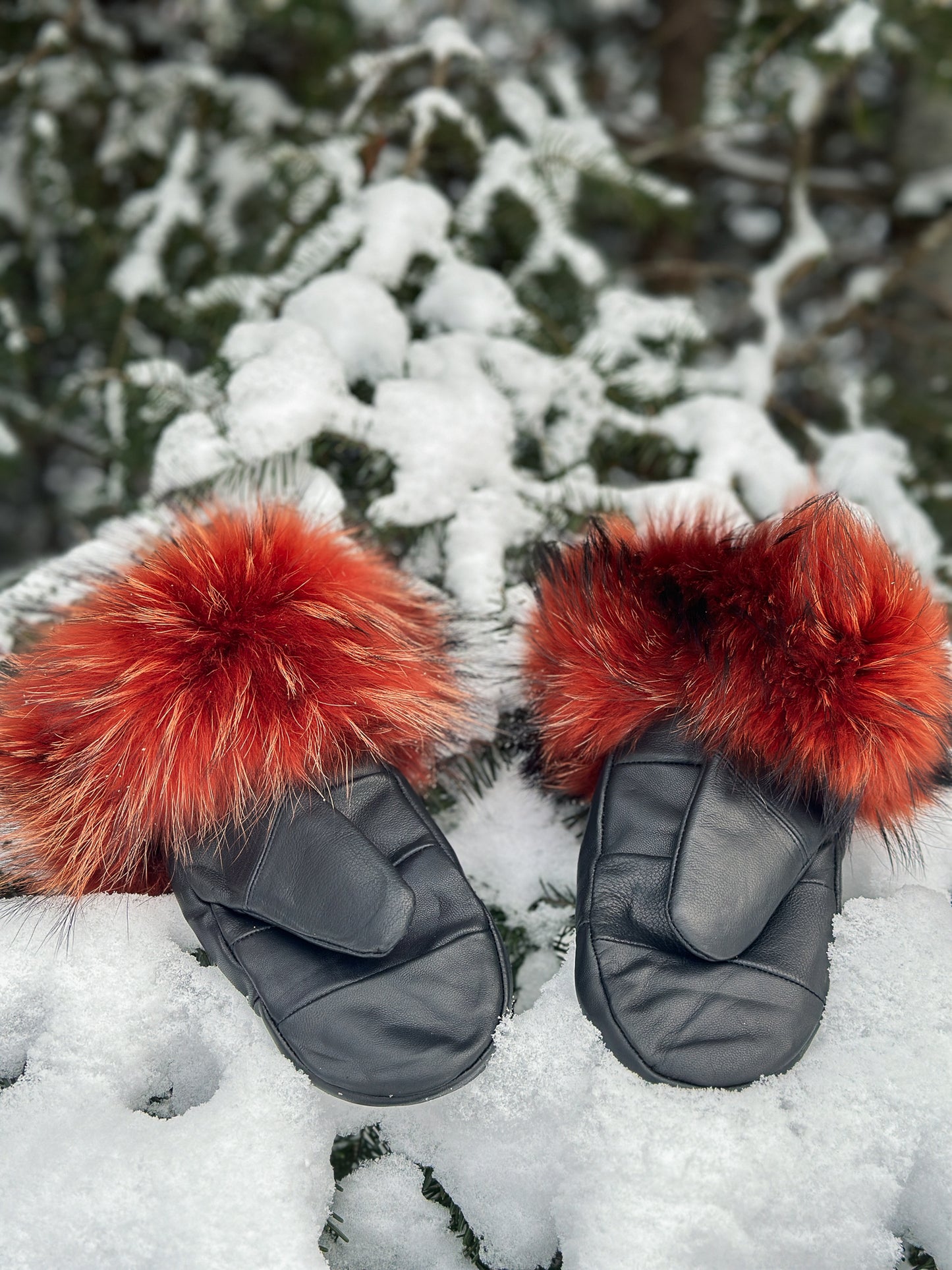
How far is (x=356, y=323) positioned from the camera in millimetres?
1306

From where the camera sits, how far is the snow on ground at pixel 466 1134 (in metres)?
0.80

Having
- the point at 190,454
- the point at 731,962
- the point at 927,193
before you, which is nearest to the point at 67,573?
the point at 190,454

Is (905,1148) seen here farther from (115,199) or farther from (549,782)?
(115,199)

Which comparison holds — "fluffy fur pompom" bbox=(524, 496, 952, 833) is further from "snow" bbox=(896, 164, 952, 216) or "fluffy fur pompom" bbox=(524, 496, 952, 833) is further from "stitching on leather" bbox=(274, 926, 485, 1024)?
"snow" bbox=(896, 164, 952, 216)

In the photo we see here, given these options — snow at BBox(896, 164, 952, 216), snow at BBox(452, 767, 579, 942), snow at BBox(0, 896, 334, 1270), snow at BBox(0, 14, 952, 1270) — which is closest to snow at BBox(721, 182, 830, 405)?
snow at BBox(0, 14, 952, 1270)

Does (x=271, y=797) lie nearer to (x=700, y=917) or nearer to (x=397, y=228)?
(x=700, y=917)

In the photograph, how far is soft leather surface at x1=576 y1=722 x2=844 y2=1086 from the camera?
86cm

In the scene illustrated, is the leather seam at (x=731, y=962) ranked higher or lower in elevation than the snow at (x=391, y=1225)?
higher

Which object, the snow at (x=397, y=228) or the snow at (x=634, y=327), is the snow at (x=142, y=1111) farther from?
the snow at (x=634, y=327)

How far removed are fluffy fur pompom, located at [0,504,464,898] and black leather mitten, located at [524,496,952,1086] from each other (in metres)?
0.24

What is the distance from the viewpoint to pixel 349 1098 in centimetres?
85

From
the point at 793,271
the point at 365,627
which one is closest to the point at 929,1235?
the point at 365,627

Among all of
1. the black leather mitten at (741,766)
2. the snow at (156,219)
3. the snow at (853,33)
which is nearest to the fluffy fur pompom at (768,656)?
the black leather mitten at (741,766)

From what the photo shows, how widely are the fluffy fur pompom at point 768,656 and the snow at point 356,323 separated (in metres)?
0.50
